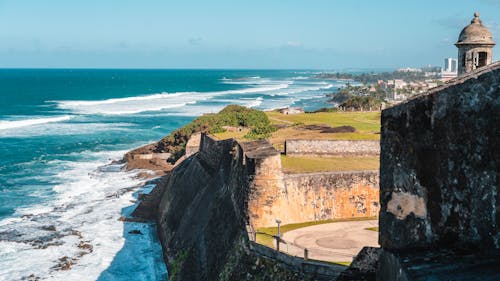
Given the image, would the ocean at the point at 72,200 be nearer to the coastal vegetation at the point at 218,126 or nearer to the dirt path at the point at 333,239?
the coastal vegetation at the point at 218,126

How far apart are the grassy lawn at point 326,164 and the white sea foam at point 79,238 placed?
7226 mm

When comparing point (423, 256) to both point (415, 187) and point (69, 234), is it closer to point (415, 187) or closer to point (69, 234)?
point (415, 187)

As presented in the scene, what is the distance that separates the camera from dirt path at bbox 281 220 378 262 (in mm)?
14672

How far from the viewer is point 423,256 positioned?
4027mm

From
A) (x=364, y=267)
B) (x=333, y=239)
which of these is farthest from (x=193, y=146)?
(x=364, y=267)

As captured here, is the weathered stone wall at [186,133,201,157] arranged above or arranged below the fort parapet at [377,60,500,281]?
below

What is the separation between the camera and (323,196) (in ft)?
63.0

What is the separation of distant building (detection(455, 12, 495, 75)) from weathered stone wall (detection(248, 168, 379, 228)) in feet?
21.0

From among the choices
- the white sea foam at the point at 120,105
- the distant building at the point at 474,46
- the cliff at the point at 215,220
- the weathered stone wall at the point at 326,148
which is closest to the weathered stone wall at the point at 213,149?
the cliff at the point at 215,220

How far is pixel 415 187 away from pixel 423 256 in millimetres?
550

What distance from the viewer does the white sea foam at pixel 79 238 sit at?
2327 cm

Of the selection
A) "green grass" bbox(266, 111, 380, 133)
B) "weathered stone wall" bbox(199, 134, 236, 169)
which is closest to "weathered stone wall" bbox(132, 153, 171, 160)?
"green grass" bbox(266, 111, 380, 133)

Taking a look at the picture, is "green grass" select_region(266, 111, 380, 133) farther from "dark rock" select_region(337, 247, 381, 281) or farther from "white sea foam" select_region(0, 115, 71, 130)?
"white sea foam" select_region(0, 115, 71, 130)

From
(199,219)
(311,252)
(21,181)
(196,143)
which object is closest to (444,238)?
(311,252)
